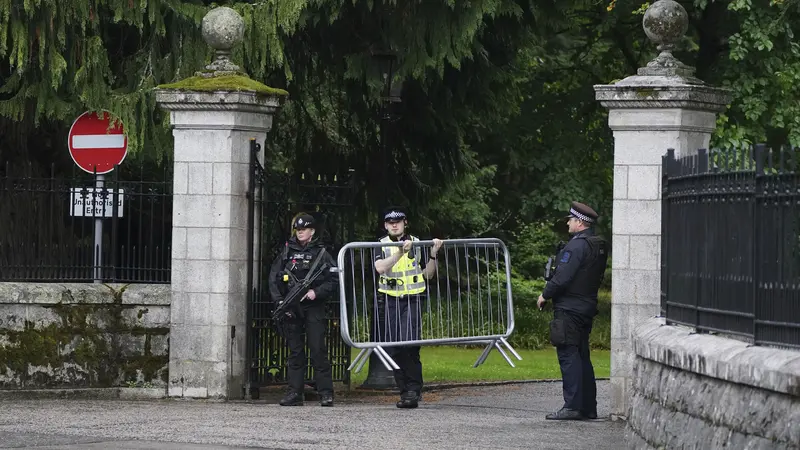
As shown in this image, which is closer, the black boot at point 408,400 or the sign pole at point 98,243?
the black boot at point 408,400

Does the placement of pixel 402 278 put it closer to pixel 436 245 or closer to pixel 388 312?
pixel 388 312

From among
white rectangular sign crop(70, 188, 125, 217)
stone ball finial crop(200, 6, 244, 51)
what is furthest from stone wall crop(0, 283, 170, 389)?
stone ball finial crop(200, 6, 244, 51)

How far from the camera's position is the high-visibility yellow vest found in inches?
550

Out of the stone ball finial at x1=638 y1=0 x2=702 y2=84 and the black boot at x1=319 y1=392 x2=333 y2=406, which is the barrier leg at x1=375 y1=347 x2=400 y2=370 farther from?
the stone ball finial at x1=638 y1=0 x2=702 y2=84

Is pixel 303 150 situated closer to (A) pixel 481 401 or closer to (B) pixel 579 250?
(A) pixel 481 401

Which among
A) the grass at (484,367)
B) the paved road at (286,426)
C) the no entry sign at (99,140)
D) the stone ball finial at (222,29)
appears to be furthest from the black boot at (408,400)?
the no entry sign at (99,140)

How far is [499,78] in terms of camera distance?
60.6 ft

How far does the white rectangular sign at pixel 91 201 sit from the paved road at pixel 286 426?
1.71 meters

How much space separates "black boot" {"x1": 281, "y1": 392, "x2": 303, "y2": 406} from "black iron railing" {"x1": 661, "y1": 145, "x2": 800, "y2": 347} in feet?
14.1

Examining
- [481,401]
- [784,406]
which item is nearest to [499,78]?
[481,401]

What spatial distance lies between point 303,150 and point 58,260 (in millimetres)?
6192

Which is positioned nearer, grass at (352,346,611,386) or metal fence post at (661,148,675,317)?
metal fence post at (661,148,675,317)

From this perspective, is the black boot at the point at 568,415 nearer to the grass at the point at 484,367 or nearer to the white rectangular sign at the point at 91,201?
the grass at the point at 484,367

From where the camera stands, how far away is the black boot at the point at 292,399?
14.0 m
